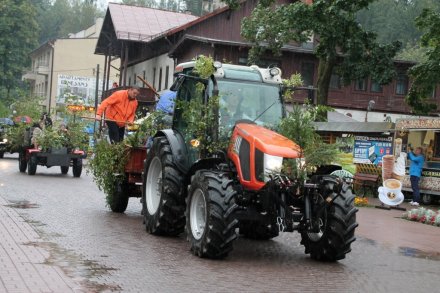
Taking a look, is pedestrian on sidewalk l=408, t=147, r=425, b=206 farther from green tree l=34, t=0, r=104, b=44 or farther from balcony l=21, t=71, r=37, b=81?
green tree l=34, t=0, r=104, b=44

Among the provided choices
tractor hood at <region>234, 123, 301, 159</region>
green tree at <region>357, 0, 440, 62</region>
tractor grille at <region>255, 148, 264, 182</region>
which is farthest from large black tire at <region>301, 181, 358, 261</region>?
green tree at <region>357, 0, 440, 62</region>

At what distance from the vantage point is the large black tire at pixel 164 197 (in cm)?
1098

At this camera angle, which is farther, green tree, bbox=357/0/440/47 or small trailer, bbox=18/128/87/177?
green tree, bbox=357/0/440/47

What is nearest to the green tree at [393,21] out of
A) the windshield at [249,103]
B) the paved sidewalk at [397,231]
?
the paved sidewalk at [397,231]

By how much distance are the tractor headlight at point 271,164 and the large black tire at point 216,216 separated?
484 mm

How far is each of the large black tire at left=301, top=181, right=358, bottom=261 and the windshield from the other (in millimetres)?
1553

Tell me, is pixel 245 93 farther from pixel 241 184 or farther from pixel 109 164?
pixel 109 164

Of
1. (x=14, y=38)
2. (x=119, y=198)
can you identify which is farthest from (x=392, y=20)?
(x=119, y=198)

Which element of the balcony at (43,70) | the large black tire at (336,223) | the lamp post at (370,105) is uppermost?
the balcony at (43,70)

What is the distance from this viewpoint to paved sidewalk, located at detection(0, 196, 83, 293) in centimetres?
744

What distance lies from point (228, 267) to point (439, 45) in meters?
20.1

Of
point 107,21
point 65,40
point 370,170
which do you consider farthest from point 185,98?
point 65,40

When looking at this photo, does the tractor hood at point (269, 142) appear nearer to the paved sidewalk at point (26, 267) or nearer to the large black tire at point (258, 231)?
the large black tire at point (258, 231)

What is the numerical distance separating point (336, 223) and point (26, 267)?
4.00 m
